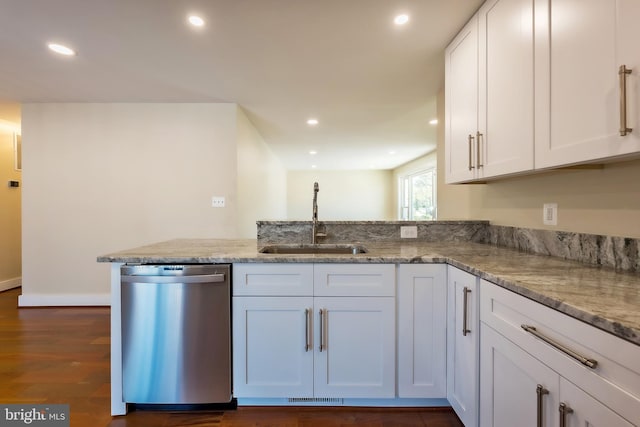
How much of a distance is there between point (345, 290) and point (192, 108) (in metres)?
2.86

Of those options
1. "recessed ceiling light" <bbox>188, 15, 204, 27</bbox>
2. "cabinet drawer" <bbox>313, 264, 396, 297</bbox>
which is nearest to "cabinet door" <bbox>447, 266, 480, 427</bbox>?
"cabinet drawer" <bbox>313, 264, 396, 297</bbox>

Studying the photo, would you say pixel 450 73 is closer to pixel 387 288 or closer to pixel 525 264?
pixel 525 264

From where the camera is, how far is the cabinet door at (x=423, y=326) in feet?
5.01

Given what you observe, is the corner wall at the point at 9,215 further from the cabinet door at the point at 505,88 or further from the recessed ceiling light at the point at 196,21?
the cabinet door at the point at 505,88

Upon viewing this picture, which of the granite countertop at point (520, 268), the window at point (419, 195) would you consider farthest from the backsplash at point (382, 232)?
the window at point (419, 195)

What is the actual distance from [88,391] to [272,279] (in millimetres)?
1452

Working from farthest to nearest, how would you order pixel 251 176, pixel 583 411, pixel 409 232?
pixel 251 176 < pixel 409 232 < pixel 583 411

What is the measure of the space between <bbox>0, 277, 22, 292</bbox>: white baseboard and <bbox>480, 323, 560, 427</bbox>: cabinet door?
5868 mm

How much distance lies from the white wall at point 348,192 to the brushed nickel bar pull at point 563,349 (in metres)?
8.06

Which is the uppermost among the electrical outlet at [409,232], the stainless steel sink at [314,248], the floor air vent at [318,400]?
the electrical outlet at [409,232]

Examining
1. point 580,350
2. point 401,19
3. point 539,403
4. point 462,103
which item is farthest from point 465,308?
point 401,19

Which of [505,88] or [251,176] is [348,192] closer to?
[251,176]

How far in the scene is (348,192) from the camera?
355 inches

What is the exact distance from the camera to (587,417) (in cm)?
73
